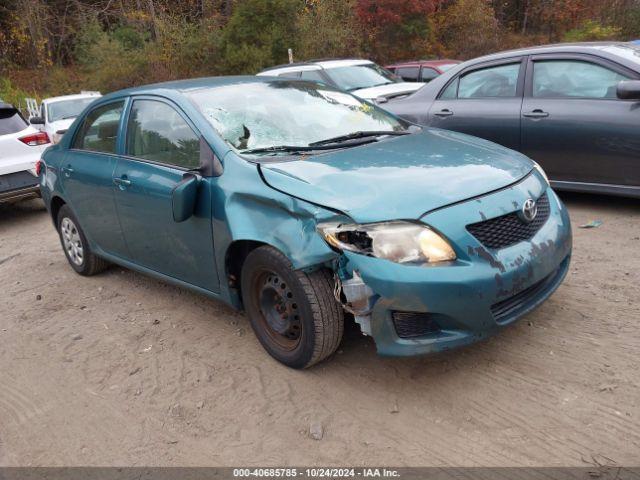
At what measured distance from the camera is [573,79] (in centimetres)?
552

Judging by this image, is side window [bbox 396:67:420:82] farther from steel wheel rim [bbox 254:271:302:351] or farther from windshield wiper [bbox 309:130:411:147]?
steel wheel rim [bbox 254:271:302:351]

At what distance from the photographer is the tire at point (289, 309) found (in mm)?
3064

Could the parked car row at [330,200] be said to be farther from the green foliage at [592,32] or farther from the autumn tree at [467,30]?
the autumn tree at [467,30]

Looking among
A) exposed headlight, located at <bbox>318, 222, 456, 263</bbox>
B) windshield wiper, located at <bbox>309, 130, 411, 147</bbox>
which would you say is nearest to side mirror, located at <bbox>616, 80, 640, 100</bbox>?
windshield wiper, located at <bbox>309, 130, 411, 147</bbox>

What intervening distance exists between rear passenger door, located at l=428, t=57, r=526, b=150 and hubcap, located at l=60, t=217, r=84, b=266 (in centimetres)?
378

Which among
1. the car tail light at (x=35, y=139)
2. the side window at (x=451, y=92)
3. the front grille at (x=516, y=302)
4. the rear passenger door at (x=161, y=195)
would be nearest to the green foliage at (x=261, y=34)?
the car tail light at (x=35, y=139)

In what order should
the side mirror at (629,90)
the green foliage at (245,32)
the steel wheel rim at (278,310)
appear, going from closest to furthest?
the steel wheel rim at (278,310) < the side mirror at (629,90) < the green foliage at (245,32)

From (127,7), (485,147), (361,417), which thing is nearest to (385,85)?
(485,147)

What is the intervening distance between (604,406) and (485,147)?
1681 mm

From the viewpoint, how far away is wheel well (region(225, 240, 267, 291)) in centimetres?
342

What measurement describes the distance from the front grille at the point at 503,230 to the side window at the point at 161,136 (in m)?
1.76

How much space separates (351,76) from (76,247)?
657 centimetres

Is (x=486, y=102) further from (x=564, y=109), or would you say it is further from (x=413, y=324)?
(x=413, y=324)

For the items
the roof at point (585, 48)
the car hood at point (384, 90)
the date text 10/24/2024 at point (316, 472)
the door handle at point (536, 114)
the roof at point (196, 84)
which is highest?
the roof at point (196, 84)
